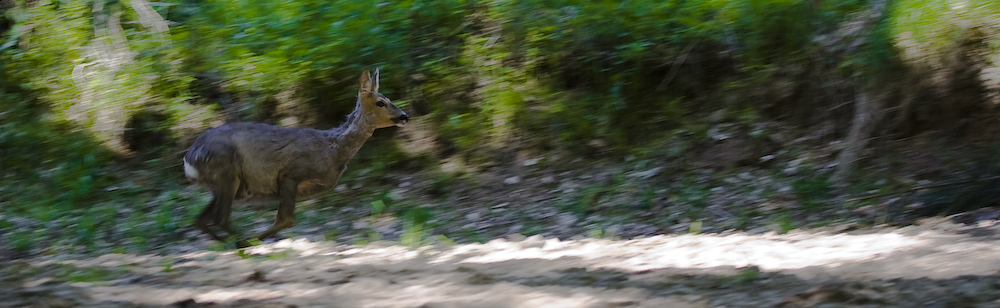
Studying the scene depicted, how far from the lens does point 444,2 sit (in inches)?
394

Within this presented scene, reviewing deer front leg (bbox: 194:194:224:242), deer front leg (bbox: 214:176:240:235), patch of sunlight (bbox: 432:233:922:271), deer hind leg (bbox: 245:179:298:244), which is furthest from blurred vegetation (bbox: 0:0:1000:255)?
patch of sunlight (bbox: 432:233:922:271)

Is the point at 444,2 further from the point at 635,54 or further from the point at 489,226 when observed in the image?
the point at 489,226

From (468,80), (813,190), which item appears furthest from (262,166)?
(813,190)

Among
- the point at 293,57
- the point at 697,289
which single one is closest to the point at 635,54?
the point at 293,57

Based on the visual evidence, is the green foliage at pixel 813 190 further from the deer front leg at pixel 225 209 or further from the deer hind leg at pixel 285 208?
the deer front leg at pixel 225 209

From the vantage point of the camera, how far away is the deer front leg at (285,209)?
22.8 feet

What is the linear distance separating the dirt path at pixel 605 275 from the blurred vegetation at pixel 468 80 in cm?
212

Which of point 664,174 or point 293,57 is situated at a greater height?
point 293,57

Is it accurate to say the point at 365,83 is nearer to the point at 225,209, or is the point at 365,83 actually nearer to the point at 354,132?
the point at 354,132

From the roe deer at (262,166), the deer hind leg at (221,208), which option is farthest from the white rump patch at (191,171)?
the deer hind leg at (221,208)

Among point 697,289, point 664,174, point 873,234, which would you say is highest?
point 697,289

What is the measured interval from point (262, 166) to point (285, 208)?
15.7 inches

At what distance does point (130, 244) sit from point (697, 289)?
218 inches

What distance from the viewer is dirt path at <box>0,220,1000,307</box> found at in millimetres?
3570
